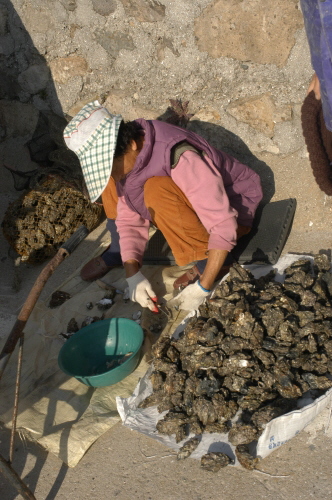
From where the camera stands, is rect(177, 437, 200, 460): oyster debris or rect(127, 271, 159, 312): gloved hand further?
rect(127, 271, 159, 312): gloved hand

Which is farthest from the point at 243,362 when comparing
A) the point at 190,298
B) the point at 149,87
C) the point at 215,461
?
the point at 149,87

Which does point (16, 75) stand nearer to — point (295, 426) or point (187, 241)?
point (187, 241)

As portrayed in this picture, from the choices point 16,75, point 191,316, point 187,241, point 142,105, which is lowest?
point 191,316

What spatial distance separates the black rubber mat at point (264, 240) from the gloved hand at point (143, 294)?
43cm

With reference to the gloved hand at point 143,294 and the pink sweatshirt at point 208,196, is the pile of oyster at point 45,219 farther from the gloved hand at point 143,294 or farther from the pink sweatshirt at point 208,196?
the pink sweatshirt at point 208,196

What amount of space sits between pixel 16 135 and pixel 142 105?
127cm

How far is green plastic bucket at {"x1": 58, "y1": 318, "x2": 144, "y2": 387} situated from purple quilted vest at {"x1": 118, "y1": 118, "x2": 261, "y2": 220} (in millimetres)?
652

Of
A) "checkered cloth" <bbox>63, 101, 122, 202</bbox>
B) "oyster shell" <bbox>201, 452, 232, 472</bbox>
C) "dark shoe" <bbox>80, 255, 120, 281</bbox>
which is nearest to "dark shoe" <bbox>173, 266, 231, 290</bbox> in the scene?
"dark shoe" <bbox>80, 255, 120, 281</bbox>

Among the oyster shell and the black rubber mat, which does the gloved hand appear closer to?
the black rubber mat

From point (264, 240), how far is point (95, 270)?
1092 millimetres

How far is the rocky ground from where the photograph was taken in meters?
2.09

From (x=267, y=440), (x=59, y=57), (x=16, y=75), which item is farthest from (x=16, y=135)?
(x=267, y=440)

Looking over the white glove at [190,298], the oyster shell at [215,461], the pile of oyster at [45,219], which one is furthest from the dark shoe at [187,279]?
the oyster shell at [215,461]

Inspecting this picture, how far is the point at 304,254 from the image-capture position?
2.74m
